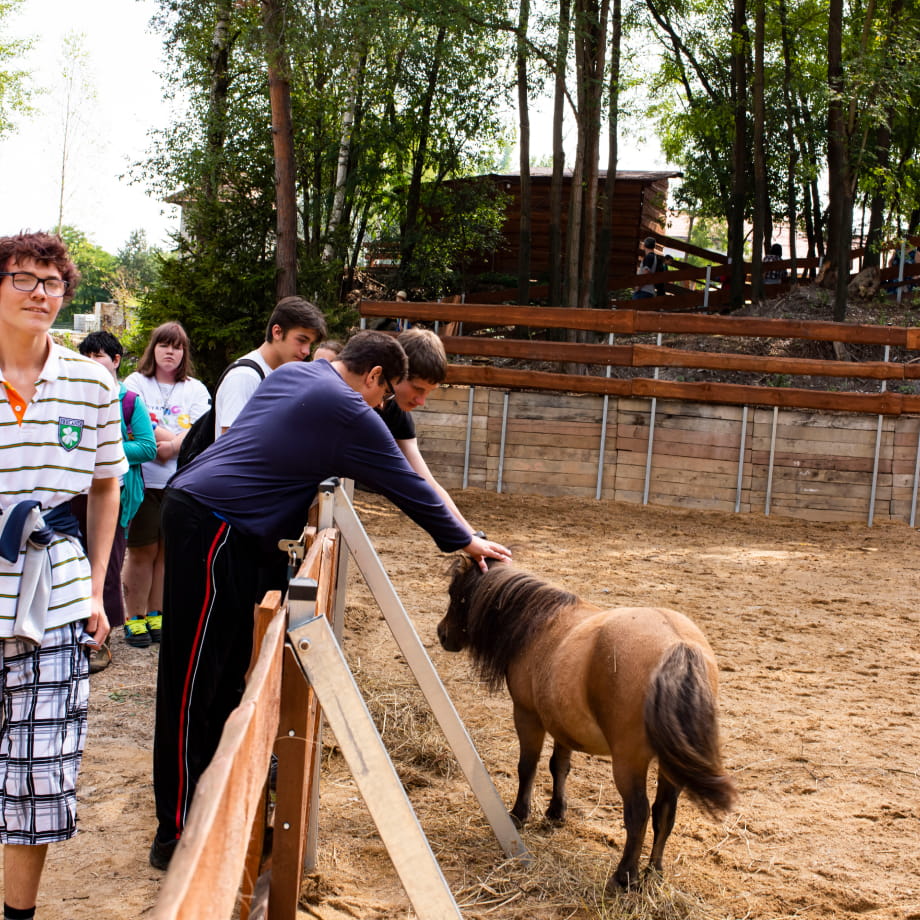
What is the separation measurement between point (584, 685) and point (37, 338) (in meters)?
2.02

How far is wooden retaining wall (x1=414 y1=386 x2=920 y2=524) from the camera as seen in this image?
11039mm

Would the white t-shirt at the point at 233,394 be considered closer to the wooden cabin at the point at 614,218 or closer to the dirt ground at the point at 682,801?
the dirt ground at the point at 682,801

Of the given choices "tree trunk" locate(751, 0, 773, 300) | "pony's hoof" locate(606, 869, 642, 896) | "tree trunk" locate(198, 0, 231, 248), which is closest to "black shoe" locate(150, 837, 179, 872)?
"pony's hoof" locate(606, 869, 642, 896)

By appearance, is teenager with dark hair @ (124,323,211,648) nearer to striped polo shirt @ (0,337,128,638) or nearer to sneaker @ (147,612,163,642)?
sneaker @ (147,612,163,642)

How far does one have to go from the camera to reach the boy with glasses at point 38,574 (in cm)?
233

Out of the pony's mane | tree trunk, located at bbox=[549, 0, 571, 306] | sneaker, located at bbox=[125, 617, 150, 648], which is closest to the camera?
the pony's mane

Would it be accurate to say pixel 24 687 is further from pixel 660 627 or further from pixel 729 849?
pixel 729 849

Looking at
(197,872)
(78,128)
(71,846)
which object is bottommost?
(71,846)

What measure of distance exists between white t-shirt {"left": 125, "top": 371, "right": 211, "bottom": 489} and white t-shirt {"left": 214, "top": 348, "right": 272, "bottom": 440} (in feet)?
5.27

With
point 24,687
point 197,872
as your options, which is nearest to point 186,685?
point 24,687

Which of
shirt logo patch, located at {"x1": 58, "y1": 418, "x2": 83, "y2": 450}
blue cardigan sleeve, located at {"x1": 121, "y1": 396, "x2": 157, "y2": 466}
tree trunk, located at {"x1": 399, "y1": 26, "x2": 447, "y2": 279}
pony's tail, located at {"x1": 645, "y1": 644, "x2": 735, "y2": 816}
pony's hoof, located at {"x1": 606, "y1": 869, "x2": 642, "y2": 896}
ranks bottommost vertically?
pony's hoof, located at {"x1": 606, "y1": 869, "x2": 642, "y2": 896}

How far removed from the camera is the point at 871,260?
1795 cm

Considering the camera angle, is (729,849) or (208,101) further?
(208,101)

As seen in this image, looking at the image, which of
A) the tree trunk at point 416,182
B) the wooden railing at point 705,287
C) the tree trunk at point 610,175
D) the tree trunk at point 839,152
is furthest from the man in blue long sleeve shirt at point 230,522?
the wooden railing at point 705,287
